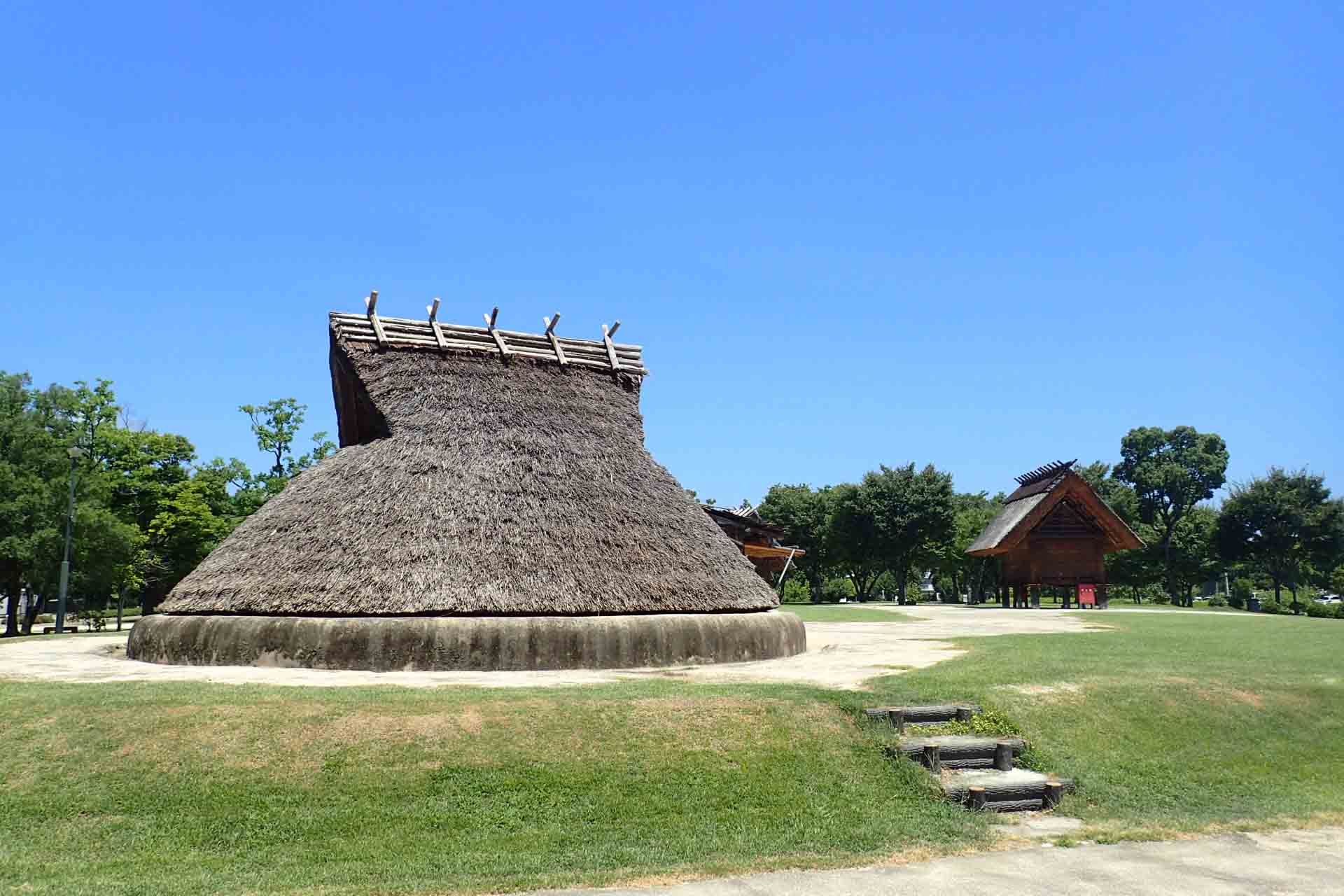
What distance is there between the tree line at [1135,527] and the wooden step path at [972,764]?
51802 mm

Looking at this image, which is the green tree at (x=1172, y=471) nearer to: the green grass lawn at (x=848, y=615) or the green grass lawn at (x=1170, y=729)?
the green grass lawn at (x=848, y=615)

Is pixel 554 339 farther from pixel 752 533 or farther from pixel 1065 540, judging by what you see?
pixel 1065 540

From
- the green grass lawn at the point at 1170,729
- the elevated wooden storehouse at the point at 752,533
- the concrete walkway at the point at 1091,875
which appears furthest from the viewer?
the elevated wooden storehouse at the point at 752,533

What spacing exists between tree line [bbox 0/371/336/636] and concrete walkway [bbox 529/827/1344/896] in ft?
110

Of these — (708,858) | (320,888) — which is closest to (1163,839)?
(708,858)

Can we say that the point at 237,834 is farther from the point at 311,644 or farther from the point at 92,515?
the point at 92,515

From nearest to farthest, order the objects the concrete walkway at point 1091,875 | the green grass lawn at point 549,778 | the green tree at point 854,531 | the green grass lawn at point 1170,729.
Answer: the concrete walkway at point 1091,875 → the green grass lawn at point 549,778 → the green grass lawn at point 1170,729 → the green tree at point 854,531

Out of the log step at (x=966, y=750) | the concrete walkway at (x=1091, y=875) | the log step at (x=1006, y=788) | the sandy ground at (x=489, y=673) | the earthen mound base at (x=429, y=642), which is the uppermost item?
the earthen mound base at (x=429, y=642)

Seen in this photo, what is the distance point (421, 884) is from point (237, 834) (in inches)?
84.3

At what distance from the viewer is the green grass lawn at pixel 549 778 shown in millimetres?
8297

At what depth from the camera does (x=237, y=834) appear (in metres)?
8.62

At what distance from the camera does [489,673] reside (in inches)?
626

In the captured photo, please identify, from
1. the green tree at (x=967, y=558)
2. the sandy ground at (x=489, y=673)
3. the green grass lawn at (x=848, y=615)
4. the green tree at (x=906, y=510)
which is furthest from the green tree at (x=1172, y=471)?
the sandy ground at (x=489, y=673)

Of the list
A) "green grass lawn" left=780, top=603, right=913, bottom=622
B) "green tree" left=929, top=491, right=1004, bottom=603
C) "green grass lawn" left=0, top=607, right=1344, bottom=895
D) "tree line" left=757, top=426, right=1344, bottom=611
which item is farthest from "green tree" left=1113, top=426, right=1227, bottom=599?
"green grass lawn" left=0, top=607, right=1344, bottom=895
